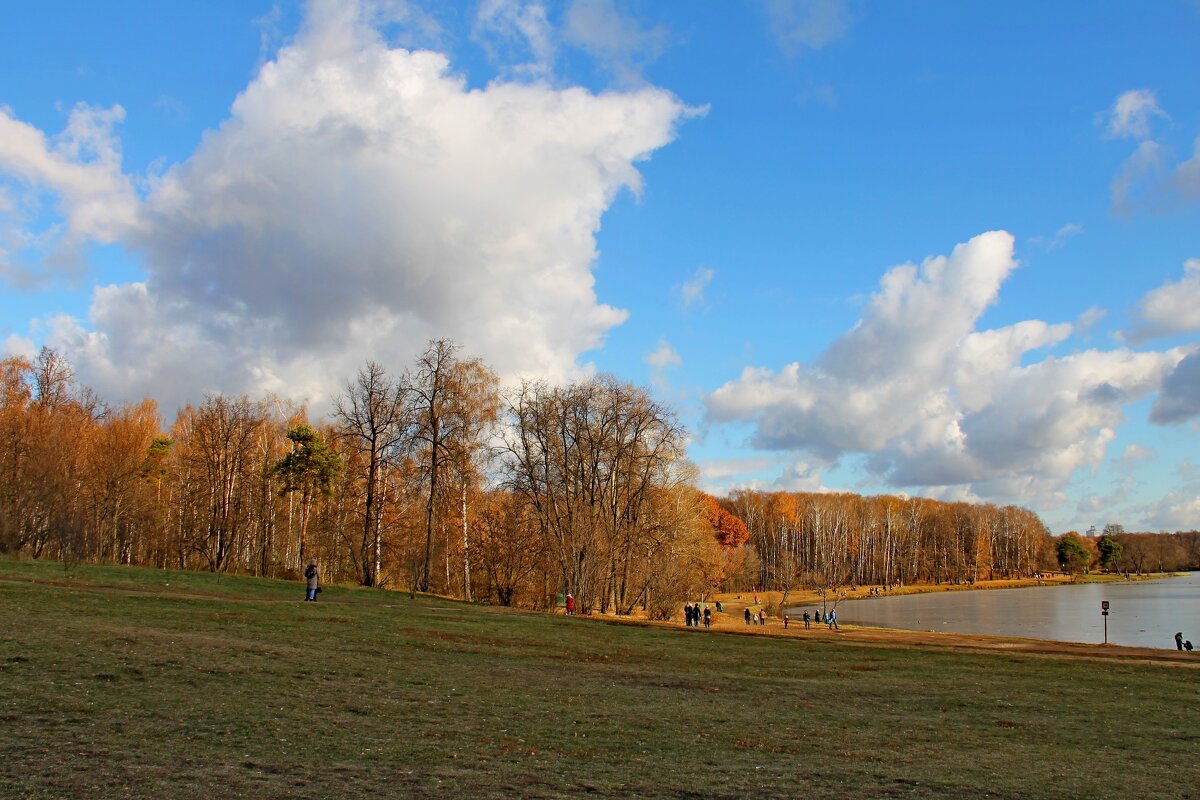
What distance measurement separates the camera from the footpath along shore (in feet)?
118

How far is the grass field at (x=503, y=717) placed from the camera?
9469 millimetres

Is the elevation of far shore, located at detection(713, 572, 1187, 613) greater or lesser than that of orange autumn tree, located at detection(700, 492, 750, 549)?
lesser

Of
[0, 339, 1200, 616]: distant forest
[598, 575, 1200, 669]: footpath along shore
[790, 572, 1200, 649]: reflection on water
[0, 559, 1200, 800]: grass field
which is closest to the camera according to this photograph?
[0, 559, 1200, 800]: grass field

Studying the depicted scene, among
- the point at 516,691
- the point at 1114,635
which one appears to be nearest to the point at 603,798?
the point at 516,691

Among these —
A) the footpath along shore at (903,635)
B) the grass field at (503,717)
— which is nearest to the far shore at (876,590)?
the footpath along shore at (903,635)

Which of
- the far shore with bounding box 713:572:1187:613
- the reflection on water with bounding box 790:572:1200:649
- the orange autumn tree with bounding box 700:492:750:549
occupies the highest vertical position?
the orange autumn tree with bounding box 700:492:750:549

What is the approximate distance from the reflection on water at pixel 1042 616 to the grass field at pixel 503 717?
42.2m

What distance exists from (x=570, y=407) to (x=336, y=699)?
127 feet

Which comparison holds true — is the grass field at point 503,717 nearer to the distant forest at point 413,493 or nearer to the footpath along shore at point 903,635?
the footpath along shore at point 903,635

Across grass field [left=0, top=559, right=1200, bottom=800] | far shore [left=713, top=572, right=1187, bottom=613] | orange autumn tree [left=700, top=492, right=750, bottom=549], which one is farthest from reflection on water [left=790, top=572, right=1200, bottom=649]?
grass field [left=0, top=559, right=1200, bottom=800]

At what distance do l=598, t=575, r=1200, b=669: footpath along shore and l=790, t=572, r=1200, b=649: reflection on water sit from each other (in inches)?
305

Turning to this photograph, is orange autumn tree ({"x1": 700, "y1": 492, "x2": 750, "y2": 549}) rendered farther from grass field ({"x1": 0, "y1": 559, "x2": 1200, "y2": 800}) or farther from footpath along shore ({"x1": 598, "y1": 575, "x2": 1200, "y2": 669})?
grass field ({"x1": 0, "y1": 559, "x2": 1200, "y2": 800})

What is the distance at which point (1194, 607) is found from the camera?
98.9 m

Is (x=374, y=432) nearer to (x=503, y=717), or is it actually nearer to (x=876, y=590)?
(x=503, y=717)
